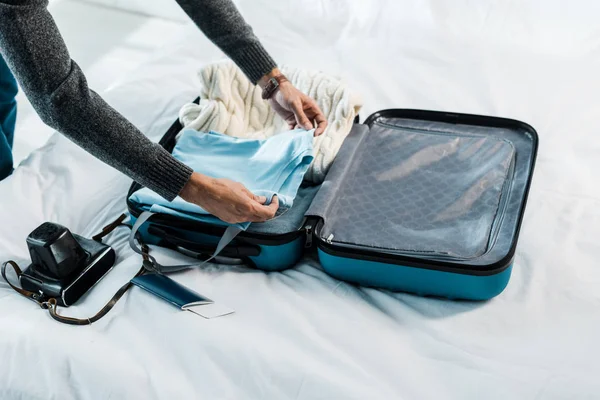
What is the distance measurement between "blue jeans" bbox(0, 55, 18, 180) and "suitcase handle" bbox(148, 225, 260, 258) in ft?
1.65

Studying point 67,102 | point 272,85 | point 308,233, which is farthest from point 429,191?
point 67,102

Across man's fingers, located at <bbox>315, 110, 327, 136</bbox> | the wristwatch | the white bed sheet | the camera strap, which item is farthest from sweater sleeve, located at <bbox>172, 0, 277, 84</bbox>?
the camera strap

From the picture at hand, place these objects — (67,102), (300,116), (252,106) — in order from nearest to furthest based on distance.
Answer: (67,102) → (300,116) → (252,106)

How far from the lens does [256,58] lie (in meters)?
1.37

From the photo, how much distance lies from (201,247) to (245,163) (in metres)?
0.19

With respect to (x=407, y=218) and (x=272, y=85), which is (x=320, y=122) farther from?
(x=407, y=218)

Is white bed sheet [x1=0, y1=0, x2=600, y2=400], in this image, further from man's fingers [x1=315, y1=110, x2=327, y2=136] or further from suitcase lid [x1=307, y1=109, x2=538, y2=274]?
man's fingers [x1=315, y1=110, x2=327, y2=136]

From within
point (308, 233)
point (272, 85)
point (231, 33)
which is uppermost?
point (231, 33)

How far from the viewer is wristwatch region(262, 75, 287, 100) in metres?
1.38

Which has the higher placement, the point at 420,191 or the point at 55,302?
the point at 55,302

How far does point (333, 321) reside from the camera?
1.07 m

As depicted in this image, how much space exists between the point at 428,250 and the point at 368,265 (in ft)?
0.32

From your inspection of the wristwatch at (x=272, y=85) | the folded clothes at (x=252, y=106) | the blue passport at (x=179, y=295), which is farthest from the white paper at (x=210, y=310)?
the wristwatch at (x=272, y=85)

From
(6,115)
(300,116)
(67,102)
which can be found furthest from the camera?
(6,115)
